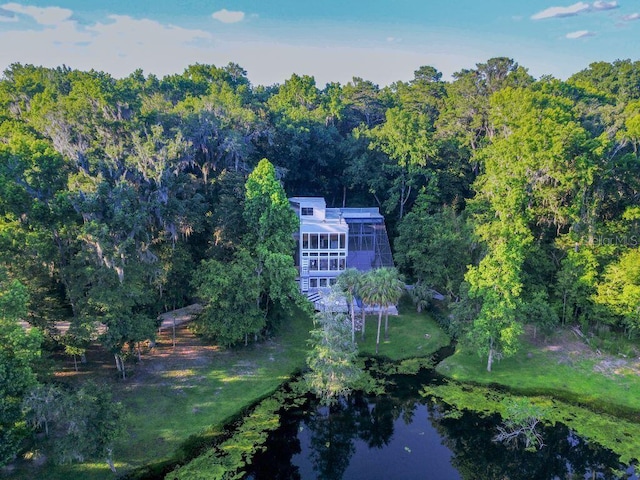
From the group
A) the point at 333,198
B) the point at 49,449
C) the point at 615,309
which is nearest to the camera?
the point at 49,449

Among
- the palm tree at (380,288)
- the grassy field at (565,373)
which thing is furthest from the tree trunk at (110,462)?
the grassy field at (565,373)

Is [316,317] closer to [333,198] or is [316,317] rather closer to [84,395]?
[84,395]

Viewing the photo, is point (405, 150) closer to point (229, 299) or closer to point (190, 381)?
point (229, 299)

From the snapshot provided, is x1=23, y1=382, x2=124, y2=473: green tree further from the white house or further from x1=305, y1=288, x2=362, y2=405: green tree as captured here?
the white house

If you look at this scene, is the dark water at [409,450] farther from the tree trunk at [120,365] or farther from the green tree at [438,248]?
the green tree at [438,248]

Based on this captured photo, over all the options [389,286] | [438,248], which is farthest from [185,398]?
[438,248]

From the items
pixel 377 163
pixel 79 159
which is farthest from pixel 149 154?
pixel 377 163
